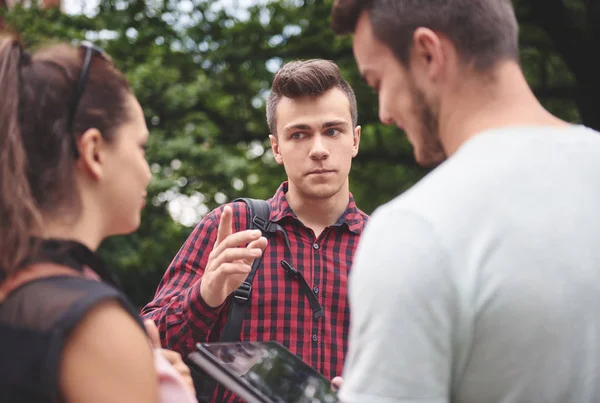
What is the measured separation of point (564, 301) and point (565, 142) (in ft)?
1.11

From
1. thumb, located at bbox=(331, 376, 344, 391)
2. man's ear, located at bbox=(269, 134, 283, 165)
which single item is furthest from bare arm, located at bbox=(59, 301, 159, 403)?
man's ear, located at bbox=(269, 134, 283, 165)

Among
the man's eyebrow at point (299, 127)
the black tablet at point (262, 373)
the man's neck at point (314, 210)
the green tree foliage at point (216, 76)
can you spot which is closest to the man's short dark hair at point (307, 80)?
the man's eyebrow at point (299, 127)

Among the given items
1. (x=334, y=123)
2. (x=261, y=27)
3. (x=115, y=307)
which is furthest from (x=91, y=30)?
(x=115, y=307)

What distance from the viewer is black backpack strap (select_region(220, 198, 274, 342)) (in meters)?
3.14

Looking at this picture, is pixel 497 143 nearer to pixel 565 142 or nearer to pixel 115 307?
pixel 565 142

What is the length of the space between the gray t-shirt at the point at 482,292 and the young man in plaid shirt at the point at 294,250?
125cm

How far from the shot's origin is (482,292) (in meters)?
1.49

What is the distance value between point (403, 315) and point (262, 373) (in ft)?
2.42

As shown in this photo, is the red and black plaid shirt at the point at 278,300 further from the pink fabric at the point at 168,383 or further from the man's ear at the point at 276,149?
the pink fabric at the point at 168,383

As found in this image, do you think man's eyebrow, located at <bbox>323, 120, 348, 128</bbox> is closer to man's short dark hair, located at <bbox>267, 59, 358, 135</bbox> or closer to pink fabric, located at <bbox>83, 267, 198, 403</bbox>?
man's short dark hair, located at <bbox>267, 59, 358, 135</bbox>

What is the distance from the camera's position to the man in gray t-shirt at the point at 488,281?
1.47 meters

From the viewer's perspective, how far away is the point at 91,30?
37.9 ft

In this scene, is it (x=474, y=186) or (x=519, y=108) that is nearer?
(x=474, y=186)

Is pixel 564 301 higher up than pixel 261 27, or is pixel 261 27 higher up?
pixel 261 27
